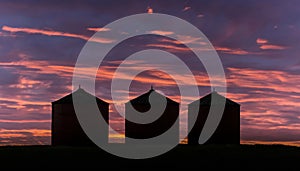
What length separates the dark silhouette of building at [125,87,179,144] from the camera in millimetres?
50500

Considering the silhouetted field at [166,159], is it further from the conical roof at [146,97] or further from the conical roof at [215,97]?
the conical roof at [215,97]

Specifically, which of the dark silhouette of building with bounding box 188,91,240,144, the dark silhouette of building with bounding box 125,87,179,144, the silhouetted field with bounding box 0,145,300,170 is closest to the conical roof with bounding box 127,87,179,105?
the dark silhouette of building with bounding box 125,87,179,144

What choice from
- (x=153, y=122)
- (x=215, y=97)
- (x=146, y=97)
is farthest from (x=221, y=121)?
(x=146, y=97)

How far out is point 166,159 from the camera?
3425 cm

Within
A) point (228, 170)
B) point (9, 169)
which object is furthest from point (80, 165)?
point (228, 170)

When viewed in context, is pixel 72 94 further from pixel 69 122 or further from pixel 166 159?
pixel 166 159

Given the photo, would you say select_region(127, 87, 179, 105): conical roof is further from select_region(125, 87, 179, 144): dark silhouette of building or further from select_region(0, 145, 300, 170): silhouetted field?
select_region(0, 145, 300, 170): silhouetted field

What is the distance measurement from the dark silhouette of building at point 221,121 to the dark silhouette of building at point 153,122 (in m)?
1.84

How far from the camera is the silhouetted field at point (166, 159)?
31625 mm

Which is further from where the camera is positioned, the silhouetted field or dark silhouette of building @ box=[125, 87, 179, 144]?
dark silhouette of building @ box=[125, 87, 179, 144]

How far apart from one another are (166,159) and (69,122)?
1834cm

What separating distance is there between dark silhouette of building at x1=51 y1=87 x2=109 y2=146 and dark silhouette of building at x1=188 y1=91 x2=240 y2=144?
9074 millimetres

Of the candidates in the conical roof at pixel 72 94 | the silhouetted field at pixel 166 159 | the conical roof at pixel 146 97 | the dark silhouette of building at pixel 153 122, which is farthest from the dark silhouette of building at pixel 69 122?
the silhouetted field at pixel 166 159

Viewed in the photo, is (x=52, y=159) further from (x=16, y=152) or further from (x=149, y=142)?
(x=149, y=142)
